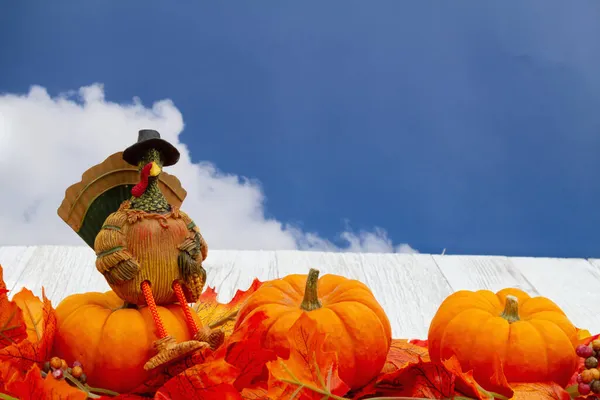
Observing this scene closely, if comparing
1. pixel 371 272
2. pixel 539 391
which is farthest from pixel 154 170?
pixel 371 272

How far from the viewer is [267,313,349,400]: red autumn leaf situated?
2.57ft

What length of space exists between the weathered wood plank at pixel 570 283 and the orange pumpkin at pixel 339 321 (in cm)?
99

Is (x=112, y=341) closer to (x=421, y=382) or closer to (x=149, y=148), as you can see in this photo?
(x=149, y=148)

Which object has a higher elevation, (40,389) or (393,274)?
(393,274)

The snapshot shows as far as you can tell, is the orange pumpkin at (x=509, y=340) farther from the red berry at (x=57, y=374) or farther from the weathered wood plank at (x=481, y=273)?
the weathered wood plank at (x=481, y=273)

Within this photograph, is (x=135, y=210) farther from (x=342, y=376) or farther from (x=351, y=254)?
(x=351, y=254)

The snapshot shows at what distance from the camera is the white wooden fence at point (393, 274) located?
73.3 inches

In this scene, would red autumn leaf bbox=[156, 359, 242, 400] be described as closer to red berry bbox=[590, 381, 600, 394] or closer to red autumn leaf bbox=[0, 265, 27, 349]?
red autumn leaf bbox=[0, 265, 27, 349]

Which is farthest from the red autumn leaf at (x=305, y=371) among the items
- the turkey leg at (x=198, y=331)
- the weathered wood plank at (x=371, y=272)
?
the weathered wood plank at (x=371, y=272)

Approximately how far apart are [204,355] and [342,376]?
19 centimetres

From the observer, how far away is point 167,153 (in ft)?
3.36

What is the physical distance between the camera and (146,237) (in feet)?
3.17

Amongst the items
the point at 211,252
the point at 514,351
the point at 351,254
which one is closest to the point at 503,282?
the point at 351,254

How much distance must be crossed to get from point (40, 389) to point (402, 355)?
1.95 feet
